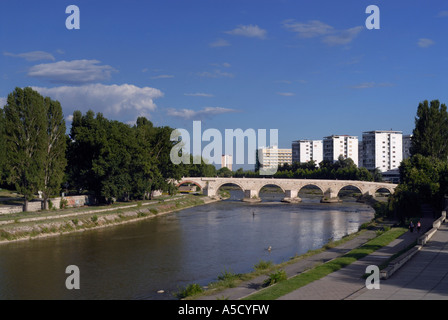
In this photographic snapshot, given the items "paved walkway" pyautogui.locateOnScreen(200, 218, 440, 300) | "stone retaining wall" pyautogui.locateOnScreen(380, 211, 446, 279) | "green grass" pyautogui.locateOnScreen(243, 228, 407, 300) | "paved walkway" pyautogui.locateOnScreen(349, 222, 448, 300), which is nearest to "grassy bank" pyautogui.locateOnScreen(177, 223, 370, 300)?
"paved walkway" pyautogui.locateOnScreen(200, 218, 440, 300)

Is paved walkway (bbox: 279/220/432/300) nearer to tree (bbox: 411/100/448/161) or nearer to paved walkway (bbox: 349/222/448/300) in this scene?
paved walkway (bbox: 349/222/448/300)

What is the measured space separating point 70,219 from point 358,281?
115ft

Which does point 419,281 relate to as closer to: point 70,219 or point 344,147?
point 70,219

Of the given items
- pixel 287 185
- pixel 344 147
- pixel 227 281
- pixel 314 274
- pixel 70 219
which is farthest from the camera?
pixel 344 147

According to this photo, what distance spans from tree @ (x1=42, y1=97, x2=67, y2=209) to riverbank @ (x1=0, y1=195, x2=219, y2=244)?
305cm

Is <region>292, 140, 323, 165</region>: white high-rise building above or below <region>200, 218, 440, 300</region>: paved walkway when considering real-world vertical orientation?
above

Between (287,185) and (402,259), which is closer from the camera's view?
(402,259)

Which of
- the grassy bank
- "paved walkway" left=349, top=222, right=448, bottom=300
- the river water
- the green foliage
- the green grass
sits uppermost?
the green foliage

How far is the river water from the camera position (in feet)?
84.2

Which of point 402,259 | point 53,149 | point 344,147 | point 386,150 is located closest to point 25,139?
point 53,149

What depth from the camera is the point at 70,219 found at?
47.5 metres
